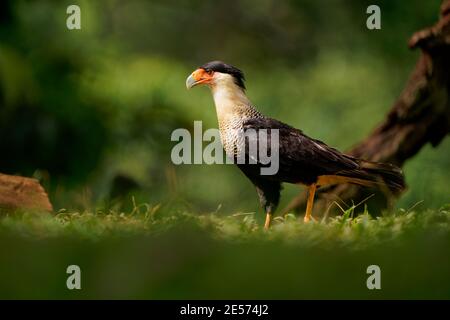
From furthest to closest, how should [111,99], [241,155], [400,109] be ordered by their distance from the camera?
[111,99] → [400,109] → [241,155]

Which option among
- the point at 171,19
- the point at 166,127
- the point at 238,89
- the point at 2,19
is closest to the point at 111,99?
the point at 166,127

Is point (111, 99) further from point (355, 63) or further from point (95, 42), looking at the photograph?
point (355, 63)

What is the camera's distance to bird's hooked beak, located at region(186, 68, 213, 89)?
420cm

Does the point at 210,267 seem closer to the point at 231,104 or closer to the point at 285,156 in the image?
the point at 285,156

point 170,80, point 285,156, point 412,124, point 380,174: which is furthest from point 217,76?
point 170,80

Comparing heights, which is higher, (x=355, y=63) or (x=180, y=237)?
(x=355, y=63)

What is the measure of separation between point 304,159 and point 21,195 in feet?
4.53

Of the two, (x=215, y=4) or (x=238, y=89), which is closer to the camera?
(x=238, y=89)

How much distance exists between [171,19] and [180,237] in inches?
370

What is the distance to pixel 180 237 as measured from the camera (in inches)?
79.7

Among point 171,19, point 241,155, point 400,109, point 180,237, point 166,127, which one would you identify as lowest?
point 180,237

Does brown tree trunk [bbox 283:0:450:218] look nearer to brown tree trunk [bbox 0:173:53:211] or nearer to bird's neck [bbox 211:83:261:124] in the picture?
bird's neck [bbox 211:83:261:124]

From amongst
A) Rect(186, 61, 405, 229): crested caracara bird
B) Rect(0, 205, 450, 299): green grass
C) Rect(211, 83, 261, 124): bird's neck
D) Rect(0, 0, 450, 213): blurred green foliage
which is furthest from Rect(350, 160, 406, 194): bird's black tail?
Rect(0, 0, 450, 213): blurred green foliage

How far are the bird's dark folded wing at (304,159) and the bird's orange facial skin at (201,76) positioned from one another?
1.17ft
